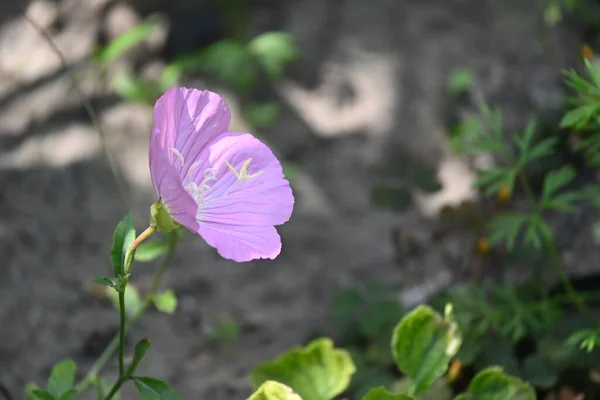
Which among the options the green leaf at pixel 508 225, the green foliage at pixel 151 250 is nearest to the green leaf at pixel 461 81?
the green leaf at pixel 508 225

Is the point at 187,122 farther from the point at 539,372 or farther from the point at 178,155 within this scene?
the point at 539,372

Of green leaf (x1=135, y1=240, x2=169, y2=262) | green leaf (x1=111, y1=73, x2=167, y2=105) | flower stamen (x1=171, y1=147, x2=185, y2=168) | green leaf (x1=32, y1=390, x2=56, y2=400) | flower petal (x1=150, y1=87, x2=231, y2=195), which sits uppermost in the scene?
flower petal (x1=150, y1=87, x2=231, y2=195)

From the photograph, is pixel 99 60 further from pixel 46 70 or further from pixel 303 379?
pixel 303 379

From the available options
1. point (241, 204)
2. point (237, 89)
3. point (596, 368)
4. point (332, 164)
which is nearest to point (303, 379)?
point (241, 204)

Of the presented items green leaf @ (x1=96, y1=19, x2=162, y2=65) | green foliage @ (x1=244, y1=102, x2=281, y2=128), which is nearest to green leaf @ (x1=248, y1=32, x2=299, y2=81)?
green foliage @ (x1=244, y1=102, x2=281, y2=128)

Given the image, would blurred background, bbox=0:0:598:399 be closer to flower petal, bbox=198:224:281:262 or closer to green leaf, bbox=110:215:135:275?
green leaf, bbox=110:215:135:275
